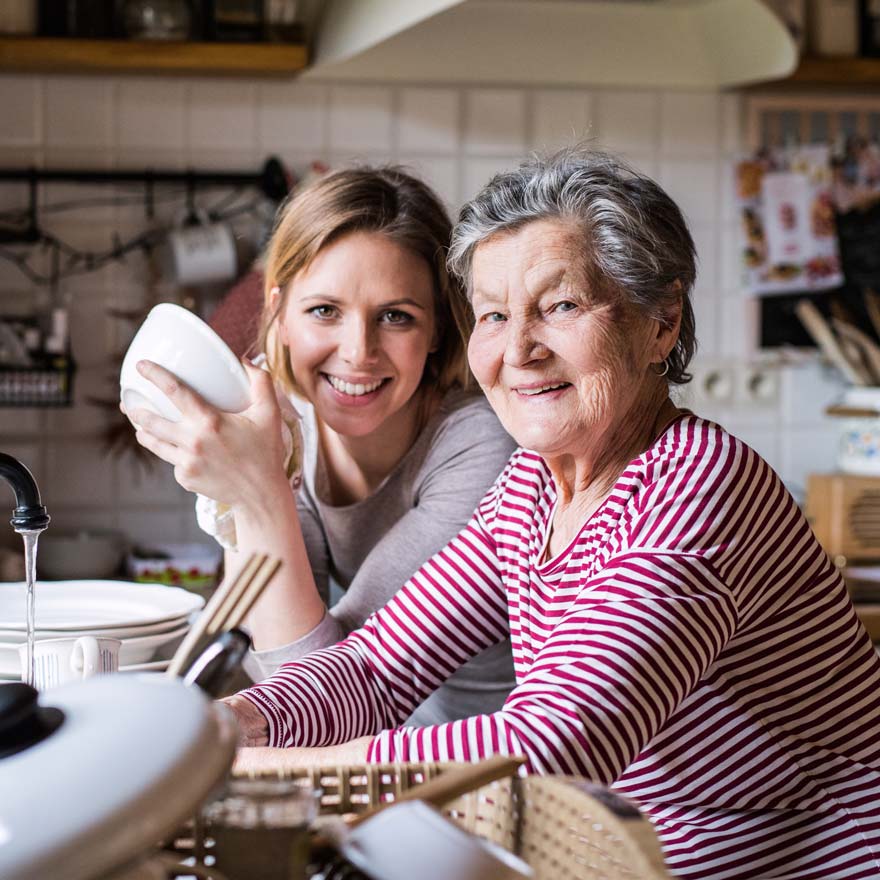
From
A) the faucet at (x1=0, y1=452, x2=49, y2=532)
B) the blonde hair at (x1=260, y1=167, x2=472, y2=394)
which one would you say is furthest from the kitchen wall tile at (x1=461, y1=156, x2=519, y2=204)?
the faucet at (x1=0, y1=452, x2=49, y2=532)

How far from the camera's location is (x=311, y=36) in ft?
8.58

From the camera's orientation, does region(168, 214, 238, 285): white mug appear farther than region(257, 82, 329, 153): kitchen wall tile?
No

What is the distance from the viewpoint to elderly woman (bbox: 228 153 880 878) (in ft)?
2.91

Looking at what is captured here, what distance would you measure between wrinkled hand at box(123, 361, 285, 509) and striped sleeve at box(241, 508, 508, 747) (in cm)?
20

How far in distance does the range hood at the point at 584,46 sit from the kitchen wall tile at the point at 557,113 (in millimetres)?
29

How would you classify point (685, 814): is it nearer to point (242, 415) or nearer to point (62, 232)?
point (242, 415)

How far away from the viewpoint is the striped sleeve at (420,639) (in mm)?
1191

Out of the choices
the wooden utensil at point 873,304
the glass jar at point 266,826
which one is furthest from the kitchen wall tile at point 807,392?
the glass jar at point 266,826

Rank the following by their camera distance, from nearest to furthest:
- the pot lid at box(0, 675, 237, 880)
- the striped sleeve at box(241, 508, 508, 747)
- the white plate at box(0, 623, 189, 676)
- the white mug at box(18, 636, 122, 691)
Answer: the pot lid at box(0, 675, 237, 880) < the white mug at box(18, 636, 122, 691) < the white plate at box(0, 623, 189, 676) < the striped sleeve at box(241, 508, 508, 747)

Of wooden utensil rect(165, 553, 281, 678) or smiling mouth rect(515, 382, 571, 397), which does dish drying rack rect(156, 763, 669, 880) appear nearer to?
wooden utensil rect(165, 553, 281, 678)

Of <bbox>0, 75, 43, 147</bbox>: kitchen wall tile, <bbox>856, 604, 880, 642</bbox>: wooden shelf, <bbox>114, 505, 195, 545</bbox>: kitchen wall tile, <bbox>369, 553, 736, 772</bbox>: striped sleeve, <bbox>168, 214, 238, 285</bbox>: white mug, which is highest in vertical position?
<bbox>0, 75, 43, 147</bbox>: kitchen wall tile

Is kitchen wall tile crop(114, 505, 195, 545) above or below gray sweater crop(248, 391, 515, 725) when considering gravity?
below

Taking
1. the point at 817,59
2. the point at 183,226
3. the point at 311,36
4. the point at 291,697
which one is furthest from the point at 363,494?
the point at 817,59

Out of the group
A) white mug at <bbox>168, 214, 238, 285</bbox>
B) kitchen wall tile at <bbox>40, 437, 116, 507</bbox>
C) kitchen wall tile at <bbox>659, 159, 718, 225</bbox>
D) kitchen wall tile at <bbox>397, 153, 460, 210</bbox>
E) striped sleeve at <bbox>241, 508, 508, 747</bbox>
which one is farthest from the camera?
kitchen wall tile at <bbox>659, 159, 718, 225</bbox>
